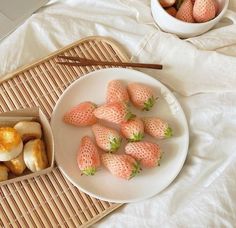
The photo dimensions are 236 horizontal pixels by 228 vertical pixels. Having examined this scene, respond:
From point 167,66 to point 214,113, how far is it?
0.13 metres

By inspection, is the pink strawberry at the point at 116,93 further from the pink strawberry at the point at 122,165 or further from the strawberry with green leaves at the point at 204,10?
the strawberry with green leaves at the point at 204,10

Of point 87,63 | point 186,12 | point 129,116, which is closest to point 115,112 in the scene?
point 129,116

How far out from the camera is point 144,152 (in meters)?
0.68

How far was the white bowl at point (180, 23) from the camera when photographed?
780mm

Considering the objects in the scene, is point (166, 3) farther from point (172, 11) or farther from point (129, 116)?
point (129, 116)

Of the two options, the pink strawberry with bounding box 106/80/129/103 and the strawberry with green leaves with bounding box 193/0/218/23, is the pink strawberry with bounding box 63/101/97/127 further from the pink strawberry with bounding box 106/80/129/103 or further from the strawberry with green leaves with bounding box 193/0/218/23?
the strawberry with green leaves with bounding box 193/0/218/23

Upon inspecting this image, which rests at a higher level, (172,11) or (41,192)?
(172,11)

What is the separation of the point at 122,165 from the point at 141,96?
5.3 inches

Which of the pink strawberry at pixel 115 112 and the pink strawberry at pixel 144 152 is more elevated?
the pink strawberry at pixel 115 112

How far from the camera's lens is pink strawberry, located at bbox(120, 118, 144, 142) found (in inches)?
27.3

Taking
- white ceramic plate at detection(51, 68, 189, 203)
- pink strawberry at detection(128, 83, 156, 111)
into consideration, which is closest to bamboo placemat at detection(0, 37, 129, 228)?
white ceramic plate at detection(51, 68, 189, 203)

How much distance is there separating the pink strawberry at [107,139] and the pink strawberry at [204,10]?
28cm

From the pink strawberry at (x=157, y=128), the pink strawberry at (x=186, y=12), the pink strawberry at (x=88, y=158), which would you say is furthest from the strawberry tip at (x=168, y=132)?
the pink strawberry at (x=186, y=12)

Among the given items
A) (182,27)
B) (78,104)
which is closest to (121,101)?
(78,104)
